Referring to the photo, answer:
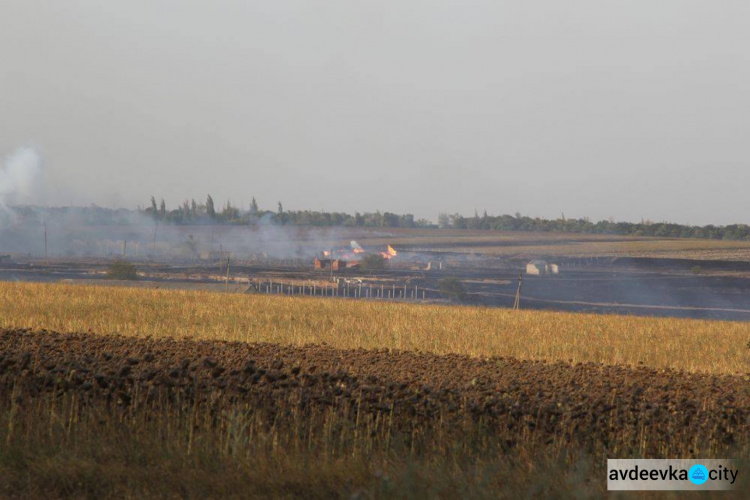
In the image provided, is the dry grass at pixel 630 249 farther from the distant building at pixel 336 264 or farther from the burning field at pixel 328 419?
the burning field at pixel 328 419

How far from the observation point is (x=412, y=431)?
9133 mm

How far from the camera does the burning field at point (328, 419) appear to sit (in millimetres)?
7719

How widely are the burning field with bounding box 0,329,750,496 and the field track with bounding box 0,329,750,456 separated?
21 millimetres

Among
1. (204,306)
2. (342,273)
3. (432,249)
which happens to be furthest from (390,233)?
(204,306)

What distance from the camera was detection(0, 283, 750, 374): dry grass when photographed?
19.9 meters

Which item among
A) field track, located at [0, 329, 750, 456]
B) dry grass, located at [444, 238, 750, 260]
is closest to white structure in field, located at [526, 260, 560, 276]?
dry grass, located at [444, 238, 750, 260]

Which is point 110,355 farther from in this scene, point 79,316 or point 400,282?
point 400,282

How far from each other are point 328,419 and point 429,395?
137 centimetres

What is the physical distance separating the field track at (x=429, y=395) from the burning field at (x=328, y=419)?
0.07 feet

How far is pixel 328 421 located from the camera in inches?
357

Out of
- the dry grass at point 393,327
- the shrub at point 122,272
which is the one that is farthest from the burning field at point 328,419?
the shrub at point 122,272

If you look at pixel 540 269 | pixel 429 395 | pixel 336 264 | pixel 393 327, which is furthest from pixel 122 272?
pixel 429 395

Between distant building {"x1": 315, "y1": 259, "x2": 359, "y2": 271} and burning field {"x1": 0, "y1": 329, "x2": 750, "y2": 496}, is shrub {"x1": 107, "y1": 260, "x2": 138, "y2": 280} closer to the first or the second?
distant building {"x1": 315, "y1": 259, "x2": 359, "y2": 271}

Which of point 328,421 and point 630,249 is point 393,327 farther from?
point 630,249
